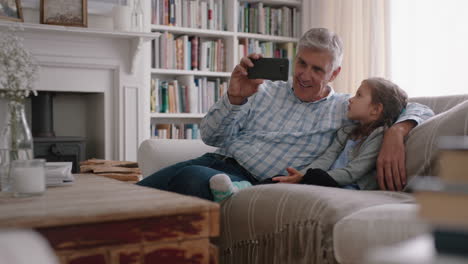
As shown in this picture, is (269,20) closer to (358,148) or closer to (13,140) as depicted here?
(358,148)

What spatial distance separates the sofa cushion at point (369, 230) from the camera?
1.09 meters

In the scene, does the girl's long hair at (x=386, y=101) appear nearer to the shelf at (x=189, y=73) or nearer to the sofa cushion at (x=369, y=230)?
the sofa cushion at (x=369, y=230)

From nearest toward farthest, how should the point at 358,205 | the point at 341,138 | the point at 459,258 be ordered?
the point at 459,258
the point at 358,205
the point at 341,138

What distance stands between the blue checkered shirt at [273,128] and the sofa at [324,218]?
298 mm

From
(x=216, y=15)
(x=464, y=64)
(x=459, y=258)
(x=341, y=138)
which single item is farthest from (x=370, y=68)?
(x=459, y=258)

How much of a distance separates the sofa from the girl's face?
0.57ft

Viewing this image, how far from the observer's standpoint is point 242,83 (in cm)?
185

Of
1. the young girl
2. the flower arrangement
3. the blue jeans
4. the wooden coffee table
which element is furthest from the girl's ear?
the flower arrangement

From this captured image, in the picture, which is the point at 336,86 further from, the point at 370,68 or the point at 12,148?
the point at 12,148

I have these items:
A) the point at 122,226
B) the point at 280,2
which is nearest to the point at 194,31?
the point at 280,2

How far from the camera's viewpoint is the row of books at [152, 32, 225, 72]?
3.75 m

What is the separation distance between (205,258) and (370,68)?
2.91 m

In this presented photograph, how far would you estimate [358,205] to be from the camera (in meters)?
1.24

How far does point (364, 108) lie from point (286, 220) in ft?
1.91
